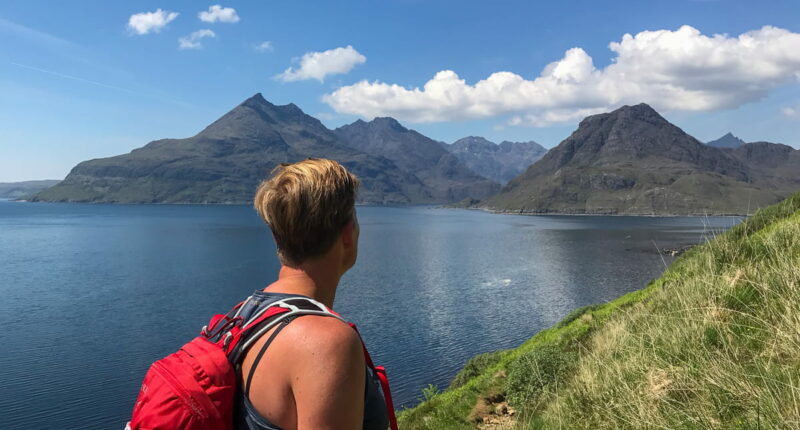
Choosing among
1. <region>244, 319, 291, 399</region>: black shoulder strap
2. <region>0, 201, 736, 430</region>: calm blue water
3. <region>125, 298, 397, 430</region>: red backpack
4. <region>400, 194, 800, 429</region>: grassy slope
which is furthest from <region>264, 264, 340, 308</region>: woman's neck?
<region>0, 201, 736, 430</region>: calm blue water

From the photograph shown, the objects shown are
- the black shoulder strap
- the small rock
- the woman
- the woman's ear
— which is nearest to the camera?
the woman

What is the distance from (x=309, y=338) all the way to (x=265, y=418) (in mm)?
473

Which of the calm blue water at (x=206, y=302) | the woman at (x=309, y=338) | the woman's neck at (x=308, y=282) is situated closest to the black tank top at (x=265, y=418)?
the woman at (x=309, y=338)

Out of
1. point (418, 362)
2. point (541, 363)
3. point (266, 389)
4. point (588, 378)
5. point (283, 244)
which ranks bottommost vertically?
point (418, 362)

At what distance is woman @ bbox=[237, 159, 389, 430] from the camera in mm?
2131

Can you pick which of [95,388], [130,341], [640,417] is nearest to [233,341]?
[640,417]

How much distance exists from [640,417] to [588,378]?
2.43 m

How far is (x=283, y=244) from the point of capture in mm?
2684

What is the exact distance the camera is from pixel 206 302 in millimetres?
55938

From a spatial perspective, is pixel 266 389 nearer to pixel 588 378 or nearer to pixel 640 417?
pixel 640 417

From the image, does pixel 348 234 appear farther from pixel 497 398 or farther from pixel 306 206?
pixel 497 398

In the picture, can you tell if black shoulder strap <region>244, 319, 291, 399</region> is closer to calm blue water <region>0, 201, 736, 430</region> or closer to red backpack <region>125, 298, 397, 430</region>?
red backpack <region>125, 298, 397, 430</region>

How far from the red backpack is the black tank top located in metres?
0.06

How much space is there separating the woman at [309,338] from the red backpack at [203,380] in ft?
0.23
